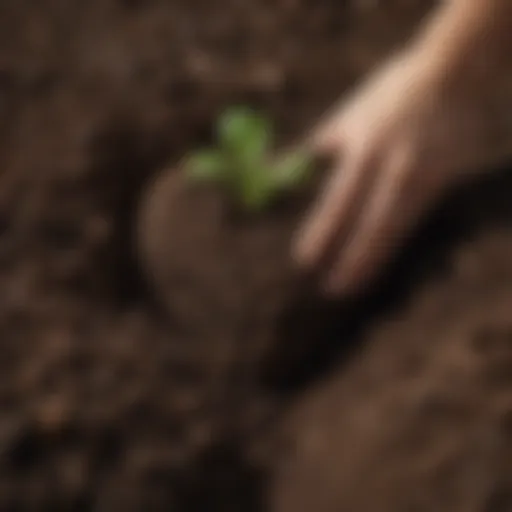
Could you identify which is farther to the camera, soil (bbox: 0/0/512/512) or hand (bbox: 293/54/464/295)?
hand (bbox: 293/54/464/295)

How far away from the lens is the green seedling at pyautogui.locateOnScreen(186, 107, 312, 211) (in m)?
0.80

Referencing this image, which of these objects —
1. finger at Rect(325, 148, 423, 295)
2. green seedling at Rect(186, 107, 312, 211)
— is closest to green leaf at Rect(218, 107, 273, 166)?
green seedling at Rect(186, 107, 312, 211)

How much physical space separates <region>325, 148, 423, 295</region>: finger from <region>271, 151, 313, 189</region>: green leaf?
8 cm

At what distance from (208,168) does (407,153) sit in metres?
0.18

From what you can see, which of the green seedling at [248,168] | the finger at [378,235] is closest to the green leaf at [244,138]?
the green seedling at [248,168]

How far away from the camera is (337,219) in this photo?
2.52 feet

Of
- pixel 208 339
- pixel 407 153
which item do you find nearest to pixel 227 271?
pixel 208 339

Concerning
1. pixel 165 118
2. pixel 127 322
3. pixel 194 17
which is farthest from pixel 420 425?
pixel 194 17

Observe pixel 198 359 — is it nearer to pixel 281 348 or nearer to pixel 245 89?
pixel 281 348

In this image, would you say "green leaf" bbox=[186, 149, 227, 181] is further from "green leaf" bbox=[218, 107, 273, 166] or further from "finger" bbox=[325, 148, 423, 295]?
"finger" bbox=[325, 148, 423, 295]

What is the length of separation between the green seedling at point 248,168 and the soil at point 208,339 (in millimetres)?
36

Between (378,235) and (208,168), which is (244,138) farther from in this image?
(378,235)

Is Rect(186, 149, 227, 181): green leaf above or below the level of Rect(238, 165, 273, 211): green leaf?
above

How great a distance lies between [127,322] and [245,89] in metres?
0.30
